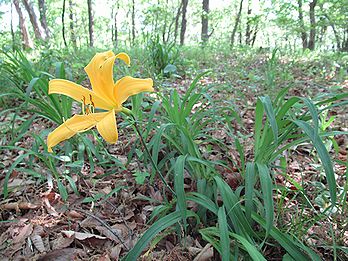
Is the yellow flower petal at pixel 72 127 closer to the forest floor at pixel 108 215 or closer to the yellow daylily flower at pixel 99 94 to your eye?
the yellow daylily flower at pixel 99 94

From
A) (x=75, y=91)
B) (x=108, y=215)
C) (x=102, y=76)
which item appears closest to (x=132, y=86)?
(x=102, y=76)

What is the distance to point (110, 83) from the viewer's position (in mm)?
872

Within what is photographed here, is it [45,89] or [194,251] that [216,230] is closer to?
[194,251]

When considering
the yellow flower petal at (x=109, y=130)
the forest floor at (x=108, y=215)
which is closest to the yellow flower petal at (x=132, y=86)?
the yellow flower petal at (x=109, y=130)

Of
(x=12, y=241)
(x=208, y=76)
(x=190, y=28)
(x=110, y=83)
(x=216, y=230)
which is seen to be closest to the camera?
(x=110, y=83)

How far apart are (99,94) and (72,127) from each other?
0.15 meters

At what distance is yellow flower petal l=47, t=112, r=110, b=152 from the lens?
2.76 ft

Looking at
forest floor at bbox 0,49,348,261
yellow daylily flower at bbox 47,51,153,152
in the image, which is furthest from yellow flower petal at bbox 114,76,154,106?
forest floor at bbox 0,49,348,261

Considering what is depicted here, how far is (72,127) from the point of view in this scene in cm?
85

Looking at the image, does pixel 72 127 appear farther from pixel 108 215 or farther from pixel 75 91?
pixel 108 215

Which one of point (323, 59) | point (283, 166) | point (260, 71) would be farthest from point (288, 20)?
point (283, 166)

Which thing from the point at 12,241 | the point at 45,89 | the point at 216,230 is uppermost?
the point at 45,89

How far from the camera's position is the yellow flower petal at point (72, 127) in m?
0.84

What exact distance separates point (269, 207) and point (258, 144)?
0.45 m
